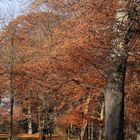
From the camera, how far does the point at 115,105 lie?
12352mm

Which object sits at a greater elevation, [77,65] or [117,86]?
→ [77,65]

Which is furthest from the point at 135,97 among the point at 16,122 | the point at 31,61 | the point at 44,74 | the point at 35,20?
the point at 16,122

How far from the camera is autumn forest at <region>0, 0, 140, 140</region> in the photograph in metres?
12.4

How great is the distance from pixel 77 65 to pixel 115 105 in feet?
30.5

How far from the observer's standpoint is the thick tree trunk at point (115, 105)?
1230 centimetres

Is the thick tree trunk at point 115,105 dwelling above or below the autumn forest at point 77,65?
below

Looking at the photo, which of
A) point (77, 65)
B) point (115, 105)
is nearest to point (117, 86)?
point (115, 105)

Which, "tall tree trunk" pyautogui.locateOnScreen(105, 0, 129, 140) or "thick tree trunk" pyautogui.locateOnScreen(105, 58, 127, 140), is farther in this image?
"thick tree trunk" pyautogui.locateOnScreen(105, 58, 127, 140)

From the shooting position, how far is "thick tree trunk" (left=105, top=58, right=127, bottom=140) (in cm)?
1230

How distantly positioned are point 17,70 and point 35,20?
10458 millimetres

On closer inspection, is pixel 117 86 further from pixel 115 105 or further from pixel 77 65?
pixel 77 65

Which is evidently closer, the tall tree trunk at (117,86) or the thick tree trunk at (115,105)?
the tall tree trunk at (117,86)

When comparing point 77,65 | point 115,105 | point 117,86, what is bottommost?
point 115,105

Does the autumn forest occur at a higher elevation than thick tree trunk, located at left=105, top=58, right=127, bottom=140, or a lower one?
higher
